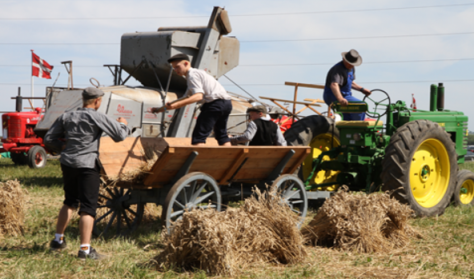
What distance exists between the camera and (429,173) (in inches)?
293

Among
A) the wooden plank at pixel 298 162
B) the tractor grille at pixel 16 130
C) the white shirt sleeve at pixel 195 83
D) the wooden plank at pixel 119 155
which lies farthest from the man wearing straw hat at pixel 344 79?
the tractor grille at pixel 16 130

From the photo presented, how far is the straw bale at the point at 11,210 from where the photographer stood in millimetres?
5961

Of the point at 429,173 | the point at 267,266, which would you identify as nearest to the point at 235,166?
the point at 267,266

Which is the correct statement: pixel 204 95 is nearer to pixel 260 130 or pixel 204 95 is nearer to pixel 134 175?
pixel 260 130

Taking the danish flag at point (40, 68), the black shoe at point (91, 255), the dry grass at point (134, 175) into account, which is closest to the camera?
the black shoe at point (91, 255)

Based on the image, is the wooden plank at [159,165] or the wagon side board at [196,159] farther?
the wagon side board at [196,159]

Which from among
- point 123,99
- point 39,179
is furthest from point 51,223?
point 39,179

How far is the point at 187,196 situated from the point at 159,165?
1.87 feet

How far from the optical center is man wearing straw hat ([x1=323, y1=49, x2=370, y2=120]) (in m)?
7.84

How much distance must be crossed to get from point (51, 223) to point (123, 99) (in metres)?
4.10

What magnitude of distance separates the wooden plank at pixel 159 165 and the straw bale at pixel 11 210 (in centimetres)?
184

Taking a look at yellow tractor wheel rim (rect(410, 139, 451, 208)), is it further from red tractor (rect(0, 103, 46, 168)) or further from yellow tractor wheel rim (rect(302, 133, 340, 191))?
red tractor (rect(0, 103, 46, 168))

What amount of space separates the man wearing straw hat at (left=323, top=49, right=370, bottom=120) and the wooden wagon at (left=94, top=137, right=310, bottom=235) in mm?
1632

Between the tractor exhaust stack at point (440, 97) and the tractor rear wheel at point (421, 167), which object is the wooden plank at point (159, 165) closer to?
the tractor rear wheel at point (421, 167)
